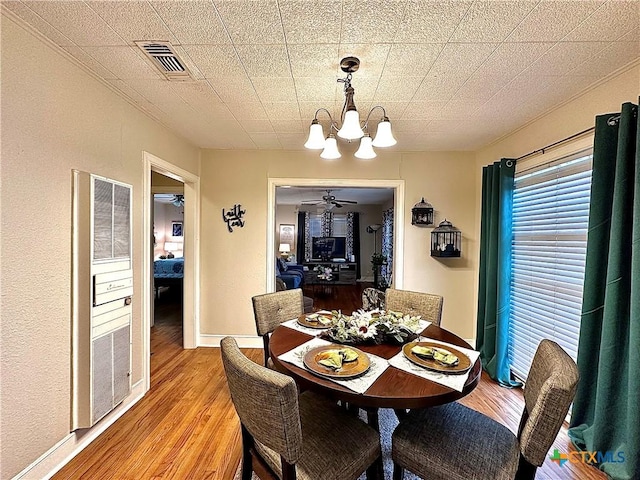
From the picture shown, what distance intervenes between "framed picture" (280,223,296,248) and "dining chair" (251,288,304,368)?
22.0 ft

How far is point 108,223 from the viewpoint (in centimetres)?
196

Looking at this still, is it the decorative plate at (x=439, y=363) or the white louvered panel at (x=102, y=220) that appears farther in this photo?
the white louvered panel at (x=102, y=220)

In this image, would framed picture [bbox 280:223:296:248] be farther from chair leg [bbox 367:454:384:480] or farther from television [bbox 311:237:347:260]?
chair leg [bbox 367:454:384:480]

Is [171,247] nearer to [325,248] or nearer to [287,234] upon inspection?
[287,234]

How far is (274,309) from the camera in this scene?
2.35 metres

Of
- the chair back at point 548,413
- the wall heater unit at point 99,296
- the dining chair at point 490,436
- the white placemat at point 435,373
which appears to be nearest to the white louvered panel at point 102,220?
the wall heater unit at point 99,296

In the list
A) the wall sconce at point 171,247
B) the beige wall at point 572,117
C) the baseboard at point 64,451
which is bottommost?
the baseboard at point 64,451

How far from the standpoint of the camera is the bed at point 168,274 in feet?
18.9

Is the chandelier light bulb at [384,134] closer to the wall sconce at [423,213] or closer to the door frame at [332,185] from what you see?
the door frame at [332,185]

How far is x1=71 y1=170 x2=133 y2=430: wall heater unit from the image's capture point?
70.4 inches

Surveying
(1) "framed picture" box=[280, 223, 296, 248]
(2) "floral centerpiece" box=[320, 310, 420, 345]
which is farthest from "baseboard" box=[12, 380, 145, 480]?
(1) "framed picture" box=[280, 223, 296, 248]

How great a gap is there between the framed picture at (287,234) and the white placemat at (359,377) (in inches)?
295

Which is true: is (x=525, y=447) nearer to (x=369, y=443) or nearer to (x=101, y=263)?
(x=369, y=443)

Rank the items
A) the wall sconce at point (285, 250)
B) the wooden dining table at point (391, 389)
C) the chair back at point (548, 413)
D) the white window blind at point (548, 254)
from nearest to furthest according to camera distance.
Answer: the chair back at point (548, 413) → the wooden dining table at point (391, 389) → the white window blind at point (548, 254) → the wall sconce at point (285, 250)
